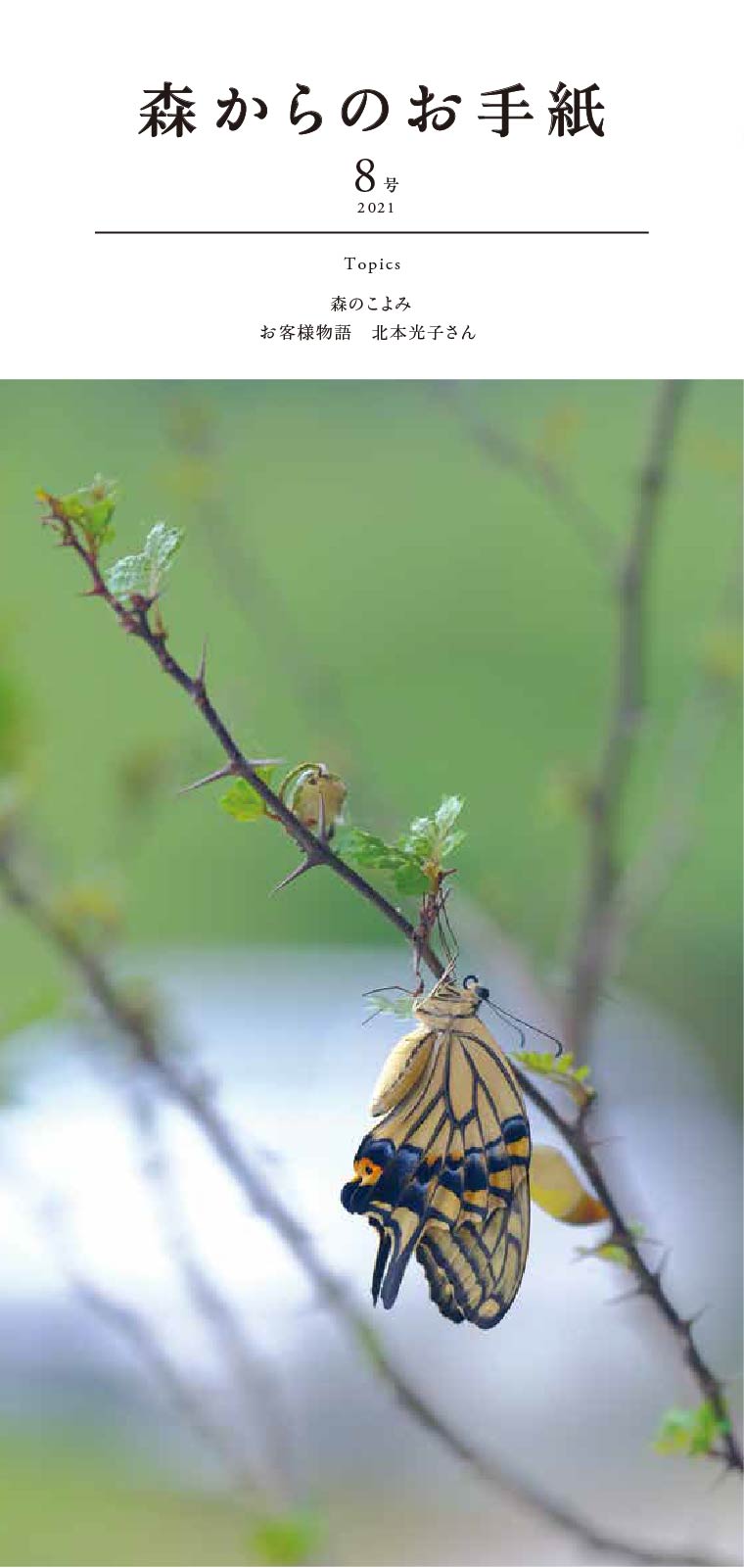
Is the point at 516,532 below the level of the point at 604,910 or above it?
above

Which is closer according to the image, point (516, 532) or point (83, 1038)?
point (83, 1038)

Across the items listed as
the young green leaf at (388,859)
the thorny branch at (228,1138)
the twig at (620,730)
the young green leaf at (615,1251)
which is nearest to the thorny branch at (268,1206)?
the thorny branch at (228,1138)

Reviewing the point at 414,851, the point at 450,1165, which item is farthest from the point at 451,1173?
the point at 414,851

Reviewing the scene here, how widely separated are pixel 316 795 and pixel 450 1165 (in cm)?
18

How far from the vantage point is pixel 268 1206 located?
30.1 inches

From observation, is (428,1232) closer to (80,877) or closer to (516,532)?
(80,877)

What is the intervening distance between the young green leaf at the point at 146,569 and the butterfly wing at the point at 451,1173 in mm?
218

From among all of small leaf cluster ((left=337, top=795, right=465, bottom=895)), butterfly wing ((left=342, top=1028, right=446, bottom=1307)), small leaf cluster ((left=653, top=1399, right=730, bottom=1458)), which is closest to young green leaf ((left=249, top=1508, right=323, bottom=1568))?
small leaf cluster ((left=653, top=1399, right=730, bottom=1458))

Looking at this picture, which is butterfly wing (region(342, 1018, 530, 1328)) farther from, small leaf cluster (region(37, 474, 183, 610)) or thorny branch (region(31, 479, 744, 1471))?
small leaf cluster (region(37, 474, 183, 610))

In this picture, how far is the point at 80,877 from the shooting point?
1002 millimetres

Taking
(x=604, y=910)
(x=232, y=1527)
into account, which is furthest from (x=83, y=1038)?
(x=232, y=1527)

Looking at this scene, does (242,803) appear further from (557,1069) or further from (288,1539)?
(288,1539)

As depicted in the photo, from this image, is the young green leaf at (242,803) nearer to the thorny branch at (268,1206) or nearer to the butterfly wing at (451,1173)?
the butterfly wing at (451,1173)

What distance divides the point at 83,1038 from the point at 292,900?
246 cm
